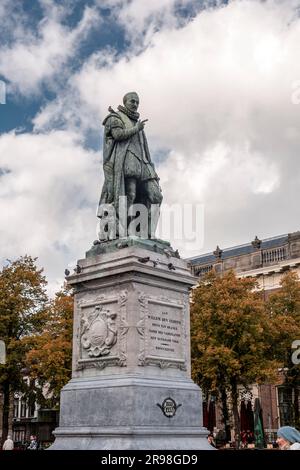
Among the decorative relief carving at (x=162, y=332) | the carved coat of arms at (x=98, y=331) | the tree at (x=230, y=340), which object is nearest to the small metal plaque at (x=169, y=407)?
the decorative relief carving at (x=162, y=332)

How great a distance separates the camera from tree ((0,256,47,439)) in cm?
3675

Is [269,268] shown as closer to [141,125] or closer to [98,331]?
[141,125]

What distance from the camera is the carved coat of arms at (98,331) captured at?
45.1 feet

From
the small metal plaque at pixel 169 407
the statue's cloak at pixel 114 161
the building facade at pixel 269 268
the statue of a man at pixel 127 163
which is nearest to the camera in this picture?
the small metal plaque at pixel 169 407

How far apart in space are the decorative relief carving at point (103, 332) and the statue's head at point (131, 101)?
5.09 meters

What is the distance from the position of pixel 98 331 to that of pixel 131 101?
6.00 m

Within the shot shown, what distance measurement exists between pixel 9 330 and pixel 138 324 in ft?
85.5

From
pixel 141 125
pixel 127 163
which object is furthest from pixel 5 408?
pixel 141 125

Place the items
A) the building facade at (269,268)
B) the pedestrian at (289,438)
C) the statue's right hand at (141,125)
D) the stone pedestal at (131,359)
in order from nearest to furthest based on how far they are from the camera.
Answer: the pedestrian at (289,438) < the stone pedestal at (131,359) < the statue's right hand at (141,125) < the building facade at (269,268)

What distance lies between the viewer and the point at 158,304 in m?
14.2

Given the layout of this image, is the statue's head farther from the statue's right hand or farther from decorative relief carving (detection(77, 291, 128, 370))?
decorative relief carving (detection(77, 291, 128, 370))

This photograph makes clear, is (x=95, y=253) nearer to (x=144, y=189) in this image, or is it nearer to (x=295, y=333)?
(x=144, y=189)

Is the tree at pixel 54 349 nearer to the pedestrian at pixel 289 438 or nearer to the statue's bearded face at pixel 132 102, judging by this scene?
the statue's bearded face at pixel 132 102

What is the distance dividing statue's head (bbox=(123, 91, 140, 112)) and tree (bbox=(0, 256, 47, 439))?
2306 centimetres
